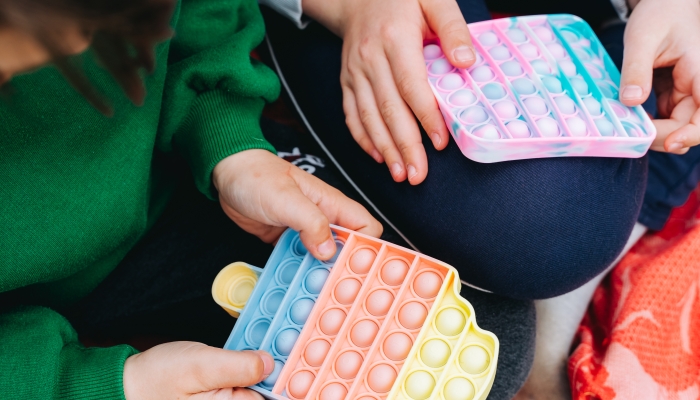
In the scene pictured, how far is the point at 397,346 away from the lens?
0.43m

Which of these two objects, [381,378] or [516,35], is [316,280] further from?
[516,35]

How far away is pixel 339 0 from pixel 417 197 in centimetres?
24

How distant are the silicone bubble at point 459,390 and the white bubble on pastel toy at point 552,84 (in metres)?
0.28

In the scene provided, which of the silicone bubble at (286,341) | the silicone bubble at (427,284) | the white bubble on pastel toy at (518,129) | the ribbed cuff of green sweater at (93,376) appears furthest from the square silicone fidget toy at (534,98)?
the ribbed cuff of green sweater at (93,376)

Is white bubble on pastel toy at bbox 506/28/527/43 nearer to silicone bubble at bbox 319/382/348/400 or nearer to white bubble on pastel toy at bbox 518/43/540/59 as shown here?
white bubble on pastel toy at bbox 518/43/540/59

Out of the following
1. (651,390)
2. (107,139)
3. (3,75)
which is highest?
(3,75)

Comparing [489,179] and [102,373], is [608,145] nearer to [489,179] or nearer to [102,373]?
[489,179]

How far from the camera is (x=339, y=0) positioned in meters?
0.60

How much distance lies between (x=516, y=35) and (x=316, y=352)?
0.38 meters

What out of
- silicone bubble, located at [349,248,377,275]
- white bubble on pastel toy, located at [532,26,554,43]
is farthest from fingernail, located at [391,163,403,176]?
white bubble on pastel toy, located at [532,26,554,43]

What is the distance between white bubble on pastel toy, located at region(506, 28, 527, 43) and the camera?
55 centimetres

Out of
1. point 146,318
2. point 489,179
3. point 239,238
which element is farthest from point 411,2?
point 146,318

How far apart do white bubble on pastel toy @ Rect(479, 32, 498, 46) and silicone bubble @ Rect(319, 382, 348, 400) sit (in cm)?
37

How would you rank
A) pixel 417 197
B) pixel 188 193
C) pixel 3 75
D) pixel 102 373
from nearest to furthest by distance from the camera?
1. pixel 3 75
2. pixel 102 373
3. pixel 417 197
4. pixel 188 193
